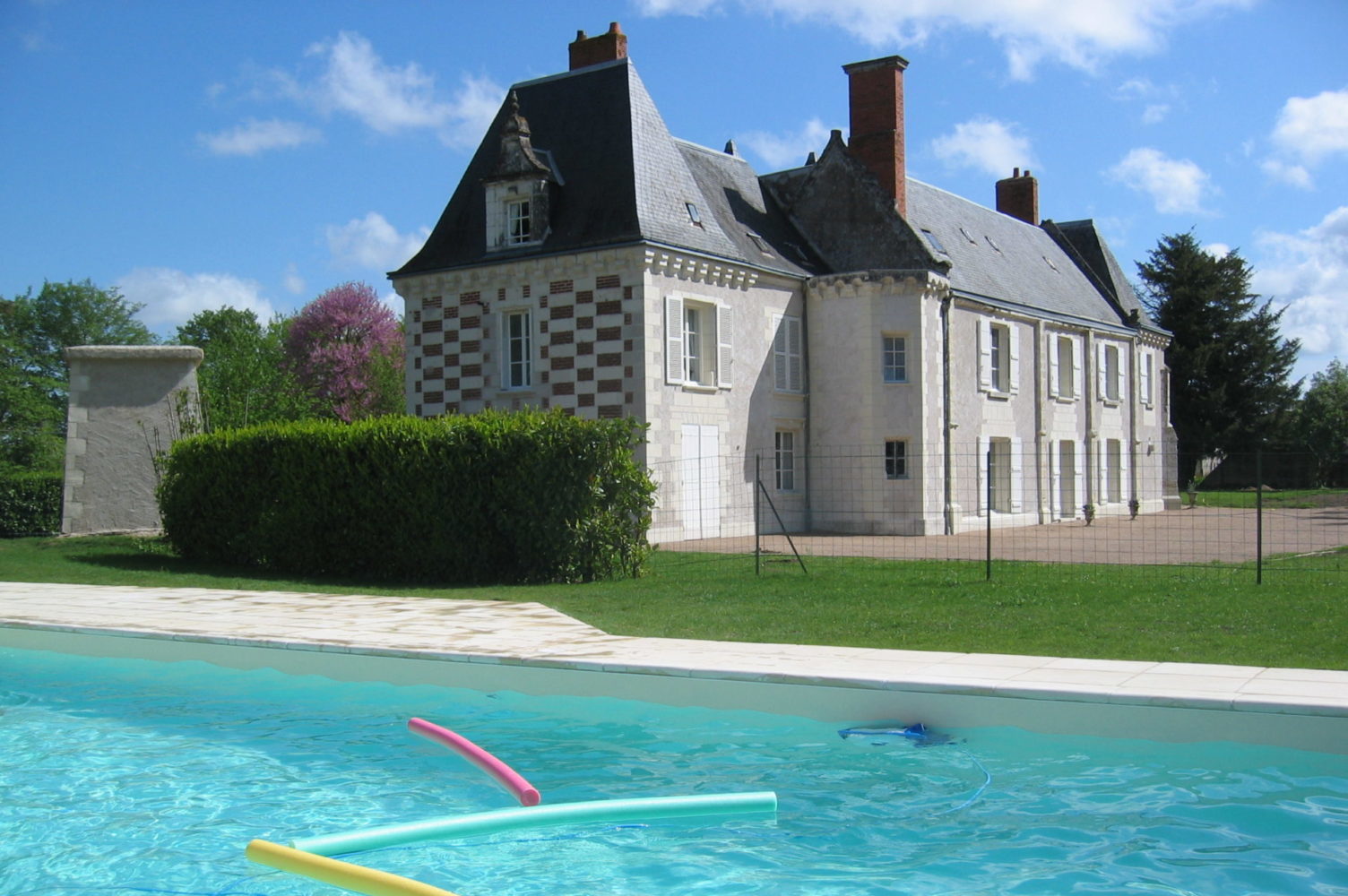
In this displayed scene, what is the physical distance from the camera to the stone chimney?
38.3 meters

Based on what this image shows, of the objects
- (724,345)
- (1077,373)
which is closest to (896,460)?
(724,345)

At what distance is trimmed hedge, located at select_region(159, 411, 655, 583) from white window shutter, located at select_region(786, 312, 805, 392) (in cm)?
972

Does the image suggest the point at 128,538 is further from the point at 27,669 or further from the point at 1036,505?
the point at 1036,505

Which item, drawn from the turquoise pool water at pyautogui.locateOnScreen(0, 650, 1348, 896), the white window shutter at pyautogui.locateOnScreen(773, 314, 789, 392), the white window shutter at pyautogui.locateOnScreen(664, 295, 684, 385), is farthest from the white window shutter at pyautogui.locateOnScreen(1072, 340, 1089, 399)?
the turquoise pool water at pyautogui.locateOnScreen(0, 650, 1348, 896)

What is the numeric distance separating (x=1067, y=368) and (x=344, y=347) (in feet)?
90.2

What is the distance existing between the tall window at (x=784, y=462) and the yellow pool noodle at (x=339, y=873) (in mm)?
20048

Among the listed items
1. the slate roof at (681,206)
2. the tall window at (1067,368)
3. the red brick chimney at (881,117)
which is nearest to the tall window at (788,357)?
the slate roof at (681,206)

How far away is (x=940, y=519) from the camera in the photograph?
79.7 feet

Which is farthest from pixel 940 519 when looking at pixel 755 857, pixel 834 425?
pixel 755 857

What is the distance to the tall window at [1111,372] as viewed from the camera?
113ft

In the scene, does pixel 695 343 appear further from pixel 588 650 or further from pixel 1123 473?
pixel 1123 473

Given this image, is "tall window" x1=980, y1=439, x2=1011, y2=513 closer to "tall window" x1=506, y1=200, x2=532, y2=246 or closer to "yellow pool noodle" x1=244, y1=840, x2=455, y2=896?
"tall window" x1=506, y1=200, x2=532, y2=246

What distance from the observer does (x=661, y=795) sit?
6.71 meters

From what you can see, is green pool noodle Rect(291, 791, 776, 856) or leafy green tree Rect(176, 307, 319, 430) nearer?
green pool noodle Rect(291, 791, 776, 856)
